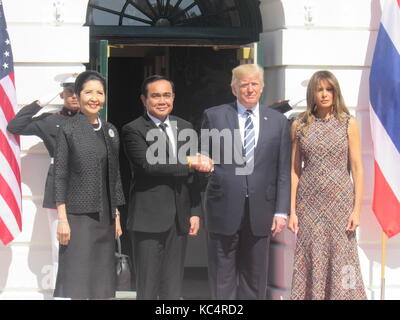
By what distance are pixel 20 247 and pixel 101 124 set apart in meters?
1.70

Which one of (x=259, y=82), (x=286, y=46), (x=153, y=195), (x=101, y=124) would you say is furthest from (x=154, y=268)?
(x=286, y=46)

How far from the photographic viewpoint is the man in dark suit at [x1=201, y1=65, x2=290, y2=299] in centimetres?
747

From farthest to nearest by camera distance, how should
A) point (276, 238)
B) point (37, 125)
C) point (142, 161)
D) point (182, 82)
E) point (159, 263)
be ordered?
point (182, 82) < point (276, 238) < point (37, 125) < point (159, 263) < point (142, 161)

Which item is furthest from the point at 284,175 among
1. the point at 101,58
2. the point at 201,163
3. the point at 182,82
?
the point at 182,82

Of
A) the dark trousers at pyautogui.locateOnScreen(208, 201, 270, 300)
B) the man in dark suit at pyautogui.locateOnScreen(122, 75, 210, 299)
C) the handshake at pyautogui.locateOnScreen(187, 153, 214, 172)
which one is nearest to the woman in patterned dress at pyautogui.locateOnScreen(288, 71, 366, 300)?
the dark trousers at pyautogui.locateOnScreen(208, 201, 270, 300)

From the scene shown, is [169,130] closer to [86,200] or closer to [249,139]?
[249,139]

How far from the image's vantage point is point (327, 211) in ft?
24.6

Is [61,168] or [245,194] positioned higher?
[61,168]

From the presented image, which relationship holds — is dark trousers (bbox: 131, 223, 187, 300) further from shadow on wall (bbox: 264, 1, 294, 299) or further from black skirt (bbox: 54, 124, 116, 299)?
shadow on wall (bbox: 264, 1, 294, 299)

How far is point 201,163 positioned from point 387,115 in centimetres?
176

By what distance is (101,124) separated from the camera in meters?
7.32

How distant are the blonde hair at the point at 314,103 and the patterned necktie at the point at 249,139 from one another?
1.23 ft
